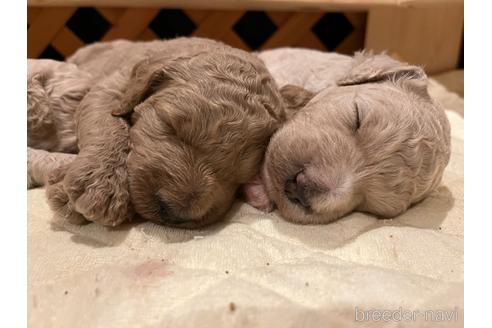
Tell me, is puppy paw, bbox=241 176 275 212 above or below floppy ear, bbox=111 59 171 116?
below

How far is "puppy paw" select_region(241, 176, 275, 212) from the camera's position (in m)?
1.93

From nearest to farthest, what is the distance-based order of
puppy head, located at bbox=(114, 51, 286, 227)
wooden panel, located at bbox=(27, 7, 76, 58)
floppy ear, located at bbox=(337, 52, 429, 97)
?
puppy head, located at bbox=(114, 51, 286, 227)
floppy ear, located at bbox=(337, 52, 429, 97)
wooden panel, located at bbox=(27, 7, 76, 58)

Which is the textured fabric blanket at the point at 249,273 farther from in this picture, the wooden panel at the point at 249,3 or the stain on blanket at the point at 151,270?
the wooden panel at the point at 249,3

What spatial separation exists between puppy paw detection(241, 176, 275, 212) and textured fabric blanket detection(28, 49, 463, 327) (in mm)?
36

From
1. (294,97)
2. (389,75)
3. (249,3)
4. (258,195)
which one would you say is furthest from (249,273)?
(249,3)

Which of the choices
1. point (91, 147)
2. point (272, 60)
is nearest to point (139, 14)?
point (272, 60)

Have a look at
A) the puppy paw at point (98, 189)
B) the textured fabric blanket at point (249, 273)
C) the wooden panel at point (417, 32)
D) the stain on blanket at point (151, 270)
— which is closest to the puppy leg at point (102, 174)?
the puppy paw at point (98, 189)

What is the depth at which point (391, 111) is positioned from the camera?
1.82 meters

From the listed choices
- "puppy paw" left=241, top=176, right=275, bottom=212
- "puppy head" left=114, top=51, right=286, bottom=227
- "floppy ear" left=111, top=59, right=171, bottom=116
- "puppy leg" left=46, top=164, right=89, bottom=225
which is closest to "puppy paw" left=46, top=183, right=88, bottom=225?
"puppy leg" left=46, top=164, right=89, bottom=225

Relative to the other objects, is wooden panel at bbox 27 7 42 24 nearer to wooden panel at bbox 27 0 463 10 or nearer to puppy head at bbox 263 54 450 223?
wooden panel at bbox 27 0 463 10

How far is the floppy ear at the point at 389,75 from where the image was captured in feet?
6.73

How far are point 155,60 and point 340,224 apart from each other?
37.9 inches

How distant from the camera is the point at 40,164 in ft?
6.85

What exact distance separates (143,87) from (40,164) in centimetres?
68
